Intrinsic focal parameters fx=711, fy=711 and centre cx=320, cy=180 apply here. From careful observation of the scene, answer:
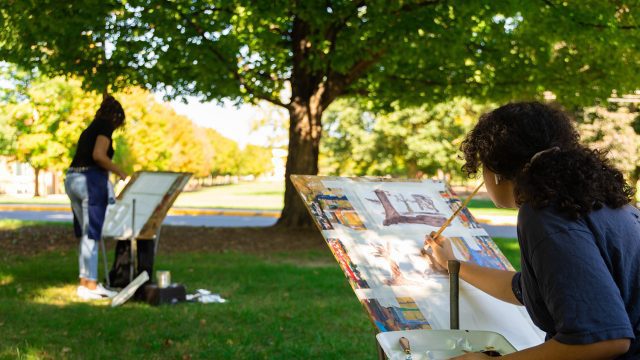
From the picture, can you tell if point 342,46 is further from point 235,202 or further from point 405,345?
point 235,202

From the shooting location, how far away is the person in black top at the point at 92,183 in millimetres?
6332

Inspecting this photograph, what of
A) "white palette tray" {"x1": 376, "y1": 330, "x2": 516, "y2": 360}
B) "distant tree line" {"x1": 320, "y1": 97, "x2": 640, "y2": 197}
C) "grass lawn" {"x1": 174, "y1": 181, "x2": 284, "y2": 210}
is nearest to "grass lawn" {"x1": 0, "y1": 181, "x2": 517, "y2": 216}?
"grass lawn" {"x1": 174, "y1": 181, "x2": 284, "y2": 210}

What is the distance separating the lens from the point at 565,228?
5.89 feet

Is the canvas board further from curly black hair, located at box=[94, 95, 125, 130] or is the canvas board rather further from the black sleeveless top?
curly black hair, located at box=[94, 95, 125, 130]

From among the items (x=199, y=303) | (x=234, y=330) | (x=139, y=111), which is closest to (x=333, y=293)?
(x=199, y=303)

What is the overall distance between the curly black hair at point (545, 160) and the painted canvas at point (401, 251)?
85 cm

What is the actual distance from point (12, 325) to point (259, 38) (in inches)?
267

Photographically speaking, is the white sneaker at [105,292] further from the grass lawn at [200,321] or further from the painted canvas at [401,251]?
the painted canvas at [401,251]

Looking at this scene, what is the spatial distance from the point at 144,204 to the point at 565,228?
18.5ft

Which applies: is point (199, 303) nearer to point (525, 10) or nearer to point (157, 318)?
point (157, 318)

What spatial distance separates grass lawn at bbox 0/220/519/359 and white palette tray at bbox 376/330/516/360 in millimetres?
2191

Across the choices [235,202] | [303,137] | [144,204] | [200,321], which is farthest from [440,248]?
[235,202]

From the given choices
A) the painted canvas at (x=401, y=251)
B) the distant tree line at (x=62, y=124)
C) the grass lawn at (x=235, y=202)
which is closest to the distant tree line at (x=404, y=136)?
the grass lawn at (x=235, y=202)

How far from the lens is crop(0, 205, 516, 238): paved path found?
18.5 m
